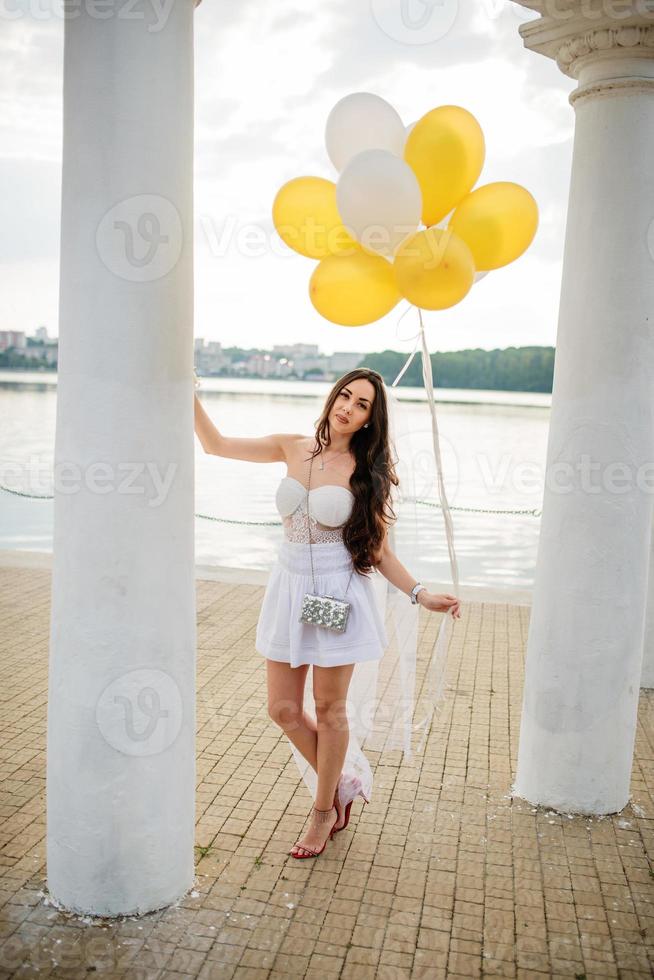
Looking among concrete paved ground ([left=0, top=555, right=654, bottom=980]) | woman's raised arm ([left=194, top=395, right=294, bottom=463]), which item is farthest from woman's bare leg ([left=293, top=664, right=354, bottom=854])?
woman's raised arm ([left=194, top=395, right=294, bottom=463])

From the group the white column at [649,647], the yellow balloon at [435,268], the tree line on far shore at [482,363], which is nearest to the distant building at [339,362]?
the tree line on far shore at [482,363]

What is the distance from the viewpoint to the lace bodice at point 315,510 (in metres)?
3.64

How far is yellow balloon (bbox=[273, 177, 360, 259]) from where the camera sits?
12.5ft

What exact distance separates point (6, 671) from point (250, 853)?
277cm

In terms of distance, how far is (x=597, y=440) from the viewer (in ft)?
13.2

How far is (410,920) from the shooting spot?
3348 mm

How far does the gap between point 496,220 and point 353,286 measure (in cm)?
63

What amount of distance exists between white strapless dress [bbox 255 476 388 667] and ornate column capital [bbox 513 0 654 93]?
2107mm

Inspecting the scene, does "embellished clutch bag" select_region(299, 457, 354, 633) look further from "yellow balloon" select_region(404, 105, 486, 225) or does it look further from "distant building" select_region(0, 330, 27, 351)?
"distant building" select_region(0, 330, 27, 351)

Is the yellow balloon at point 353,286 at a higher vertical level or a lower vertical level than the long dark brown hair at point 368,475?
higher

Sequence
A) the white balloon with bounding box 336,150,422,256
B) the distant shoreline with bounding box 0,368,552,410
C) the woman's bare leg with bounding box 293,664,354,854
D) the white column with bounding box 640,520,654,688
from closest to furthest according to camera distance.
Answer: the white balloon with bounding box 336,150,422,256 → the woman's bare leg with bounding box 293,664,354,854 → the white column with bounding box 640,520,654,688 → the distant shoreline with bounding box 0,368,552,410

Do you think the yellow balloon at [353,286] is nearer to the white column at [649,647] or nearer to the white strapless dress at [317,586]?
the white strapless dress at [317,586]

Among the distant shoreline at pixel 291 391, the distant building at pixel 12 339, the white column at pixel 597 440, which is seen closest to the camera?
the white column at pixel 597 440

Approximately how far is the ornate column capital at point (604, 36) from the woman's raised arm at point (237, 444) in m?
2.03
